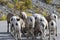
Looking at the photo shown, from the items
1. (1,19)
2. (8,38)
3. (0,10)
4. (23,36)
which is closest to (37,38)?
(23,36)

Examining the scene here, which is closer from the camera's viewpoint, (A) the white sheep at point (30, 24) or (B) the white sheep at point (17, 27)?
(B) the white sheep at point (17, 27)

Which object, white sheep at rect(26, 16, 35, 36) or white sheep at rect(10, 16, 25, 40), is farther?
white sheep at rect(26, 16, 35, 36)

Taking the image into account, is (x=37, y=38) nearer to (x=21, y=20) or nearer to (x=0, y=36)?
(x=21, y=20)

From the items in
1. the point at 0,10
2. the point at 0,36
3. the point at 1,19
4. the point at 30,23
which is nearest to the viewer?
the point at 30,23

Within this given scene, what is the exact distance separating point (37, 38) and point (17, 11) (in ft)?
28.3

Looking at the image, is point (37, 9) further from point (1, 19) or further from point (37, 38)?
point (37, 38)

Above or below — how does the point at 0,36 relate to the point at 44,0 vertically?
below

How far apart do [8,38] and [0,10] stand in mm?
7843

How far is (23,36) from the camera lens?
31.0ft

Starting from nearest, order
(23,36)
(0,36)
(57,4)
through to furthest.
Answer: (23,36)
(0,36)
(57,4)

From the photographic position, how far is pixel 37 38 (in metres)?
9.20

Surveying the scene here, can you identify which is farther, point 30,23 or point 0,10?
point 0,10

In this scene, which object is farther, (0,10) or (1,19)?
(0,10)

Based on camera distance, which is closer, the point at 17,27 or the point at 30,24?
the point at 17,27
